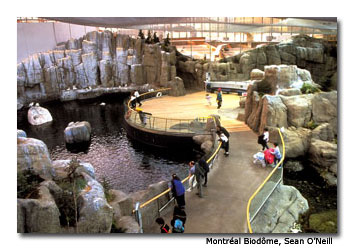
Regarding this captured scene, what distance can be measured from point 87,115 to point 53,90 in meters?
6.36

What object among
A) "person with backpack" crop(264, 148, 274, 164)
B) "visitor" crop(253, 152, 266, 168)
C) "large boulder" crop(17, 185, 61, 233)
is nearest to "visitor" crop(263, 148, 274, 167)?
"person with backpack" crop(264, 148, 274, 164)

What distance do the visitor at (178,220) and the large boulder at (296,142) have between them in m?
6.41

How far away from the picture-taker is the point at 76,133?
15727mm

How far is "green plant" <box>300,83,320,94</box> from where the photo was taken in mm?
13836

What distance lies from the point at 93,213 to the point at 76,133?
9.19m

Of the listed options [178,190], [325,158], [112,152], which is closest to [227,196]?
[178,190]

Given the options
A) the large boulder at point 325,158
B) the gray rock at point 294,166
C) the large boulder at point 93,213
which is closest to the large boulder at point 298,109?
the large boulder at point 325,158

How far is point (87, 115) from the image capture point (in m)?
20.0

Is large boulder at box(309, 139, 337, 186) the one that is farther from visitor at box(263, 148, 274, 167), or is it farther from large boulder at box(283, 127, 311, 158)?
visitor at box(263, 148, 274, 167)

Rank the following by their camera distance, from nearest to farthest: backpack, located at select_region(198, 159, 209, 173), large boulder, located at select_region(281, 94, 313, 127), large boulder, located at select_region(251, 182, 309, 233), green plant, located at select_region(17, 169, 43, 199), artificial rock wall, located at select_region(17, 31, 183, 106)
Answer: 1. green plant, located at select_region(17, 169, 43, 199)
2. large boulder, located at select_region(251, 182, 309, 233)
3. backpack, located at select_region(198, 159, 209, 173)
4. large boulder, located at select_region(281, 94, 313, 127)
5. artificial rock wall, located at select_region(17, 31, 183, 106)

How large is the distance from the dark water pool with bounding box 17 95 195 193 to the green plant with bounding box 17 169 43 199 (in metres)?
3.41

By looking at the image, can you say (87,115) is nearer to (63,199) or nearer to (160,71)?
(160,71)
